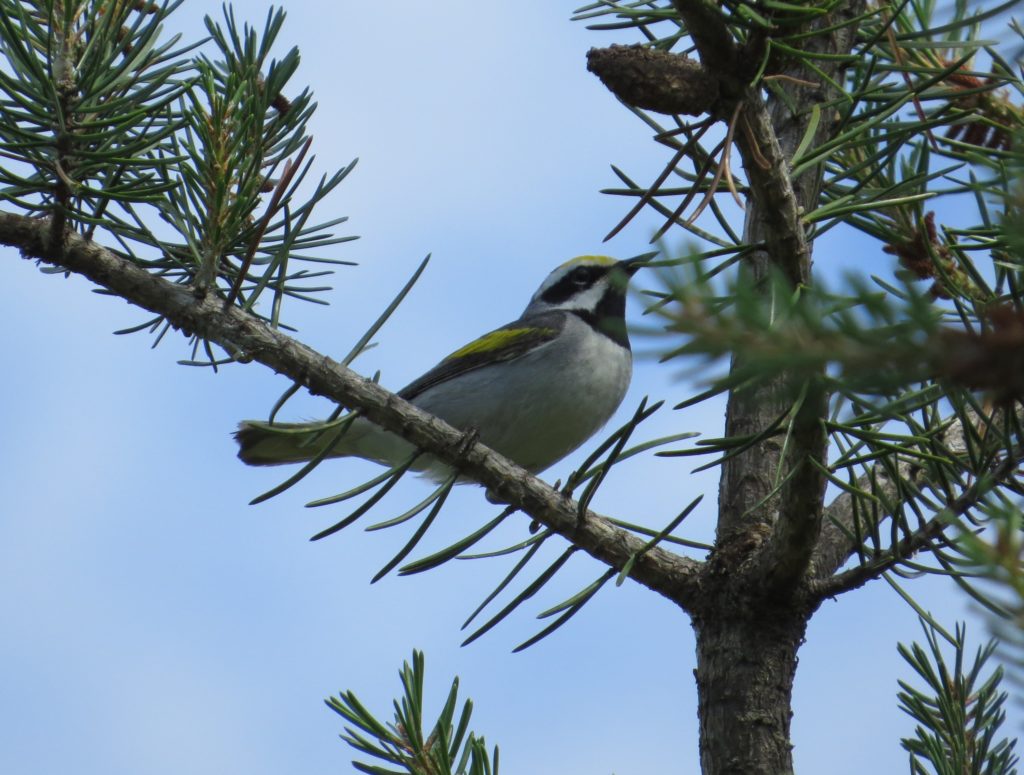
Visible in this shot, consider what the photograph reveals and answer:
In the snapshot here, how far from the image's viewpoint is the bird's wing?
6312 mm

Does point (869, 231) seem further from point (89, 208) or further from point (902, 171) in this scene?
point (89, 208)

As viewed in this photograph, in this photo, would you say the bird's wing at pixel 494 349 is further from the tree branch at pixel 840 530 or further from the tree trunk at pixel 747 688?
the tree trunk at pixel 747 688

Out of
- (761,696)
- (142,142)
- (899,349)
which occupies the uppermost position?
(142,142)

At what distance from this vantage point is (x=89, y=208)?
3.06 meters

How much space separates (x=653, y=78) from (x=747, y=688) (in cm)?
149

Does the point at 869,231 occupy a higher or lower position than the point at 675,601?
higher

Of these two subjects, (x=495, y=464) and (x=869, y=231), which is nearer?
(x=495, y=464)

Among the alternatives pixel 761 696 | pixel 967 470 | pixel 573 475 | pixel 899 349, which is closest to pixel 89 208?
pixel 573 475

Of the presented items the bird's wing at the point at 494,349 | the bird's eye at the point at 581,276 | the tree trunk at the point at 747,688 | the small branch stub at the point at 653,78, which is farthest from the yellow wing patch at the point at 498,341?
the small branch stub at the point at 653,78

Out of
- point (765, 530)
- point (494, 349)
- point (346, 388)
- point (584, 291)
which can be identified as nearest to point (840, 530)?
point (765, 530)

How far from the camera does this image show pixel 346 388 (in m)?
2.72

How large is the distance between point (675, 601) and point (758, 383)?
1.96m

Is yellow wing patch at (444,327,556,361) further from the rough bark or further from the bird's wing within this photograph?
the rough bark

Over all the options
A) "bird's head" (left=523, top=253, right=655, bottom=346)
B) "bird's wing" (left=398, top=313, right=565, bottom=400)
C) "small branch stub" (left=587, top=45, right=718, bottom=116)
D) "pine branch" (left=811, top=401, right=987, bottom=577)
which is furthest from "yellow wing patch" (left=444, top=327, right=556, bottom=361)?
"small branch stub" (left=587, top=45, right=718, bottom=116)
